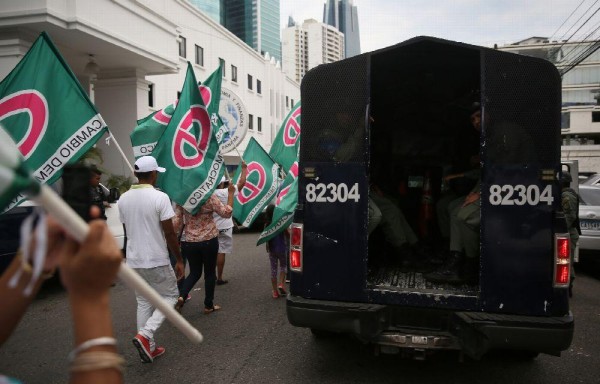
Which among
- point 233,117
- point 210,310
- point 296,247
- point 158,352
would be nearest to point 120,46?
point 233,117

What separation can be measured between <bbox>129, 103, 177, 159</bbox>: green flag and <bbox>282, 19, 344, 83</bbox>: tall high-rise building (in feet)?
404

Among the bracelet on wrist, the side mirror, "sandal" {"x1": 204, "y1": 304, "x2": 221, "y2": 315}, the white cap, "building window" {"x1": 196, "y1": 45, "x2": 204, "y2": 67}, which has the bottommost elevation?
"sandal" {"x1": 204, "y1": 304, "x2": 221, "y2": 315}

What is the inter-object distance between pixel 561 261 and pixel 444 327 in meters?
1.06

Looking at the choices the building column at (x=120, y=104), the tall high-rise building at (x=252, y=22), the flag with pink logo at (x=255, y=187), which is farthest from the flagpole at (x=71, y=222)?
the tall high-rise building at (x=252, y=22)

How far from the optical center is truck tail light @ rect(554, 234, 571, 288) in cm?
354

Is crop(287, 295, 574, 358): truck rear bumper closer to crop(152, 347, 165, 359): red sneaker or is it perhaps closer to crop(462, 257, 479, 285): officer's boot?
crop(462, 257, 479, 285): officer's boot

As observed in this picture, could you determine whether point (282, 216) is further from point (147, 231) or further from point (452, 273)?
point (452, 273)

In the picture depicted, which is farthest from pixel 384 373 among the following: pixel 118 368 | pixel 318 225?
pixel 118 368

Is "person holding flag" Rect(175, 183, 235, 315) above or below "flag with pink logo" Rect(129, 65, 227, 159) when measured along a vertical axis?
below

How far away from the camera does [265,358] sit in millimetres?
4551

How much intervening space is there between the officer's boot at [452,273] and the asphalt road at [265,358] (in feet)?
2.78

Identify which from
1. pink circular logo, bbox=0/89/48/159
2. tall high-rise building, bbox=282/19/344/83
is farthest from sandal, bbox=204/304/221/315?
tall high-rise building, bbox=282/19/344/83

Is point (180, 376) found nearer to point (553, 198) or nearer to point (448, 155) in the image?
point (553, 198)

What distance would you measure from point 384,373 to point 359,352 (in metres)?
0.55
